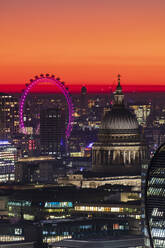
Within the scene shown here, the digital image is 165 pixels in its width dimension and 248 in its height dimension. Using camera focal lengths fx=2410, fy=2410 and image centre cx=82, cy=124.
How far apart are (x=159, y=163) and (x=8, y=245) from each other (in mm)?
21053

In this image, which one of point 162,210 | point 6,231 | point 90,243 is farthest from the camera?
point 6,231

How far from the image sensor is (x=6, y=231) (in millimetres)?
194500

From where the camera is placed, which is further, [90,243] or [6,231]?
[6,231]

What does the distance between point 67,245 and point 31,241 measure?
886 centimetres

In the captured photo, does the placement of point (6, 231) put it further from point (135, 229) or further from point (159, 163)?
point (159, 163)

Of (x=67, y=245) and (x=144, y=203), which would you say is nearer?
(x=144, y=203)

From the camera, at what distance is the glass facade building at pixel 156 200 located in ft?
554

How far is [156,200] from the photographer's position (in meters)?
169

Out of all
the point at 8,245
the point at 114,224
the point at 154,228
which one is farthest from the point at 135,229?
the point at 154,228

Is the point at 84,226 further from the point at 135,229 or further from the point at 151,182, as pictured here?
the point at 151,182

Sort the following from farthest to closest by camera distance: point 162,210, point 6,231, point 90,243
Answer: point 6,231
point 90,243
point 162,210

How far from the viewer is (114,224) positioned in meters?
198

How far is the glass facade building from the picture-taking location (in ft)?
554

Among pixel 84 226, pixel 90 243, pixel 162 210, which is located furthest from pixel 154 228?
pixel 84 226
